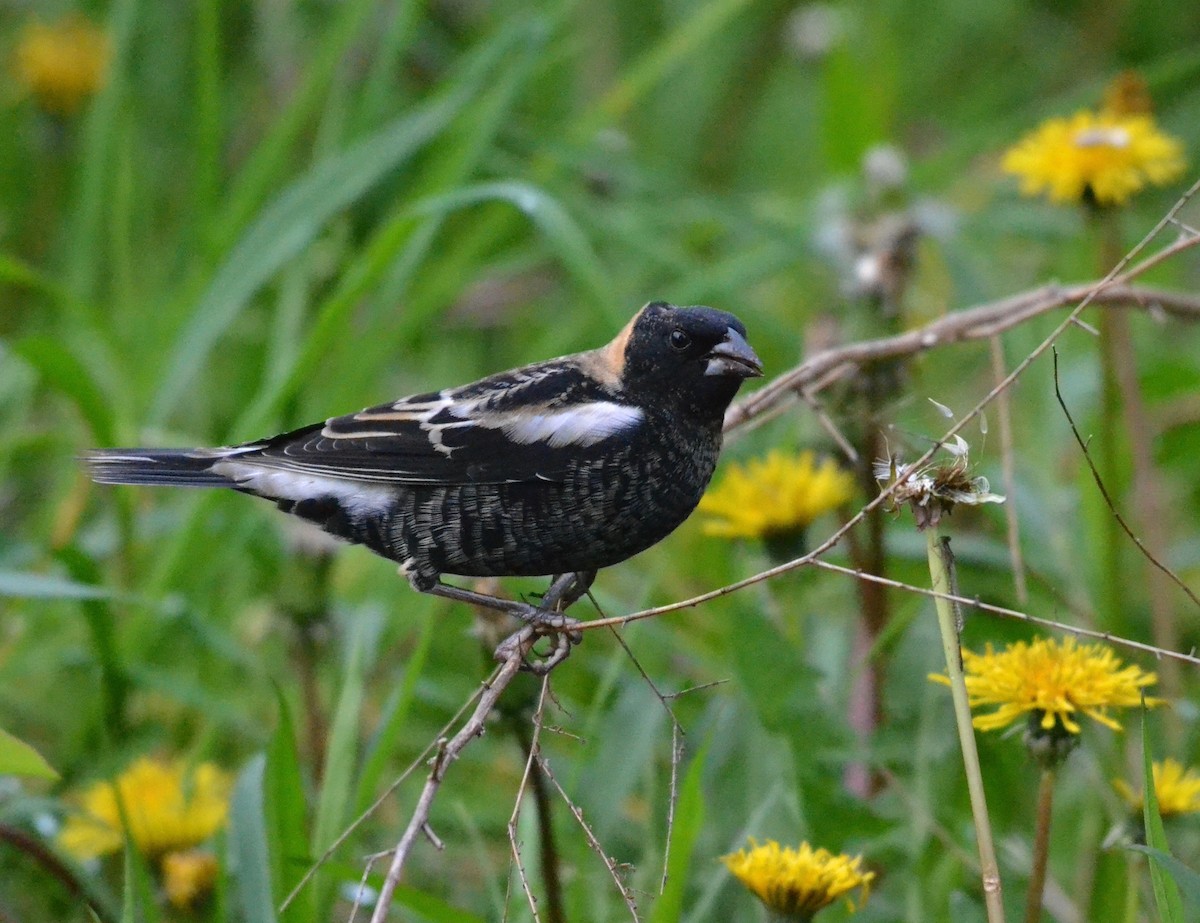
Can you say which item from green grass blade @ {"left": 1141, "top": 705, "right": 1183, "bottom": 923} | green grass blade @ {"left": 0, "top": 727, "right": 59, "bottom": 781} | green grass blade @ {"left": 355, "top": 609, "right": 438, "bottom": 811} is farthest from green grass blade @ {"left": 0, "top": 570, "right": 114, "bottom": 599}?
green grass blade @ {"left": 1141, "top": 705, "right": 1183, "bottom": 923}

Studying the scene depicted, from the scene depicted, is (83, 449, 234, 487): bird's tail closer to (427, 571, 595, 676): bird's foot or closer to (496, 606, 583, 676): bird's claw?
A: (427, 571, 595, 676): bird's foot

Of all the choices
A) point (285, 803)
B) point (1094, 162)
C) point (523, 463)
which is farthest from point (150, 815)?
point (1094, 162)

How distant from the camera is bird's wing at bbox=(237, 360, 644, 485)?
2.65m

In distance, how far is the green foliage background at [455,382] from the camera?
2.92m

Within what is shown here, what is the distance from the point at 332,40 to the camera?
15.4ft

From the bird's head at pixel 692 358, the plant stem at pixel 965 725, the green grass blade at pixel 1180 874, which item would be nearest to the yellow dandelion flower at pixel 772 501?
the bird's head at pixel 692 358

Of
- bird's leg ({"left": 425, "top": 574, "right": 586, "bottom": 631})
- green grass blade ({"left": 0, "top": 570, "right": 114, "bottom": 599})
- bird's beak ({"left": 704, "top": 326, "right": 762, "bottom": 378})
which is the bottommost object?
bird's leg ({"left": 425, "top": 574, "right": 586, "bottom": 631})

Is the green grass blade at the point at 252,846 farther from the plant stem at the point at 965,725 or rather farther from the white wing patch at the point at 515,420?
the plant stem at the point at 965,725

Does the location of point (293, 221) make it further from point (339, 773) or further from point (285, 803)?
point (285, 803)

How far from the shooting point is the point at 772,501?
3182 millimetres

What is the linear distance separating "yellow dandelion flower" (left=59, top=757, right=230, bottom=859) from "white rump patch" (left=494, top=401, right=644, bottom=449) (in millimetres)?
973

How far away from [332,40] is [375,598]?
1.87m

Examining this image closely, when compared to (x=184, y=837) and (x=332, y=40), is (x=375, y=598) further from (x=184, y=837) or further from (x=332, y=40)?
(x=332, y=40)

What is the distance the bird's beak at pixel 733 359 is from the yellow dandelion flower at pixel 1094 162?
40.5 inches
